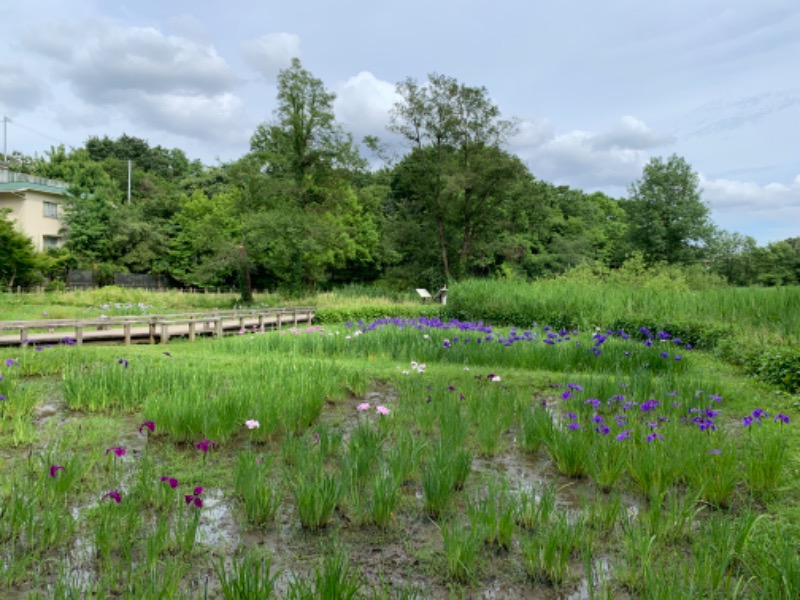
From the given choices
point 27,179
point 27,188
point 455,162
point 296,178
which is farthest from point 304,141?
point 27,179

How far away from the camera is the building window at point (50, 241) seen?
31.2m

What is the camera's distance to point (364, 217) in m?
34.1

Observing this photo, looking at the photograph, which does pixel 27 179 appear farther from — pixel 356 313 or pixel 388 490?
pixel 388 490

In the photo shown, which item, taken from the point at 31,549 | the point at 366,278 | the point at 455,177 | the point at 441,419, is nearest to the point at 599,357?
the point at 441,419

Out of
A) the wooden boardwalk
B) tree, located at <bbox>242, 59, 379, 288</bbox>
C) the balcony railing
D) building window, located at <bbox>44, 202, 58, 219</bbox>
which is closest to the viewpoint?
the wooden boardwalk

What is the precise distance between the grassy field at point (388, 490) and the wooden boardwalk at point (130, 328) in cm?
373

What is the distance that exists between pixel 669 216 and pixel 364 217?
2261 centimetres

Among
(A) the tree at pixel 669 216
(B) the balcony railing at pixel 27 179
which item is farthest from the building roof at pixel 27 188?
(A) the tree at pixel 669 216

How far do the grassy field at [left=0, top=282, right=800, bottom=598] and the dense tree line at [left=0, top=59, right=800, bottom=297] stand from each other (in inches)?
678

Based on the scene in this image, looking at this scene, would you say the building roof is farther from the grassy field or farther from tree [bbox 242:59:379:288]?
the grassy field

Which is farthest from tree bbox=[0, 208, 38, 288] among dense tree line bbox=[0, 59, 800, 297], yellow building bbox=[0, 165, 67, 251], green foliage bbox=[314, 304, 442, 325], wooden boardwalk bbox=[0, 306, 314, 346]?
green foliage bbox=[314, 304, 442, 325]

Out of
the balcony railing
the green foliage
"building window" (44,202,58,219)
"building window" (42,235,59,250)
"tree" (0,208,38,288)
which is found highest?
the balcony railing

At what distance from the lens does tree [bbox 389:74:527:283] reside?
85.4ft

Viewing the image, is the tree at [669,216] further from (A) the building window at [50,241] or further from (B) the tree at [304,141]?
(A) the building window at [50,241]
